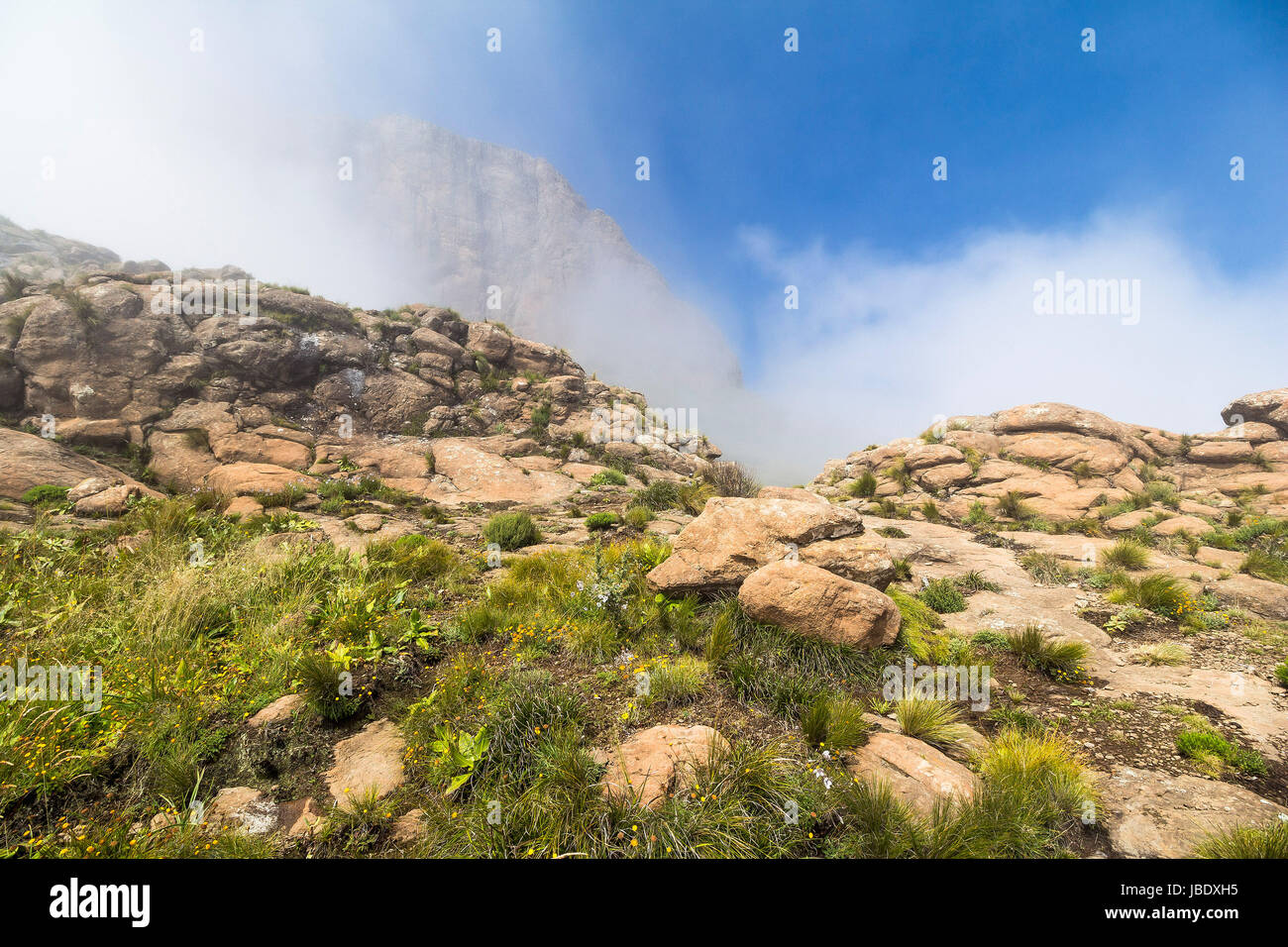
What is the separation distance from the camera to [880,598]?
18.0 ft

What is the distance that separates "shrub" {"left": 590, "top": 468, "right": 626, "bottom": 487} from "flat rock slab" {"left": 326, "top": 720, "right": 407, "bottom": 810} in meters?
13.8

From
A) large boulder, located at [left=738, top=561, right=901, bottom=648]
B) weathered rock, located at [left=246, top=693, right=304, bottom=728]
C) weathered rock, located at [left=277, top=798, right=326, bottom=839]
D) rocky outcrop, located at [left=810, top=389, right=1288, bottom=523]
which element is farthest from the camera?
rocky outcrop, located at [left=810, top=389, right=1288, bottom=523]

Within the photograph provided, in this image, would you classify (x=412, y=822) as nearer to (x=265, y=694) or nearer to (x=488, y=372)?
(x=265, y=694)

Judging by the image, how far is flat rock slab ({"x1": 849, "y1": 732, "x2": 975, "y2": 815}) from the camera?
11.1ft

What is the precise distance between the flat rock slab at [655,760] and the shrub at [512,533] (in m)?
6.54

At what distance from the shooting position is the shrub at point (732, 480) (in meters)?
12.9

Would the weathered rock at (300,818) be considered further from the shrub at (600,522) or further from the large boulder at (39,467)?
the large boulder at (39,467)

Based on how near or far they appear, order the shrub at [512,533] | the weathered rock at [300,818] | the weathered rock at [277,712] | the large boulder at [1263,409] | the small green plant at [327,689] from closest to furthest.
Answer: the weathered rock at [300,818] < the weathered rock at [277,712] < the small green plant at [327,689] < the shrub at [512,533] < the large boulder at [1263,409]

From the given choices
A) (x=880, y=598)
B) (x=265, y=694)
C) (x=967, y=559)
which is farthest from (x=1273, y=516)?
(x=265, y=694)

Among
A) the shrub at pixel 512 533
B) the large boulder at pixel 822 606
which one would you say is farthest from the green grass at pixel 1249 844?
the shrub at pixel 512 533

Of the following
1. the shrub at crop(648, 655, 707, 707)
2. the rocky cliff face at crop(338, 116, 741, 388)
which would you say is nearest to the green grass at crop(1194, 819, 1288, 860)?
the shrub at crop(648, 655, 707, 707)

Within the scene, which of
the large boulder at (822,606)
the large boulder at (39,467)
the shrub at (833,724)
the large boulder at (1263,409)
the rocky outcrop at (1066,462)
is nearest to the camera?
the shrub at (833,724)

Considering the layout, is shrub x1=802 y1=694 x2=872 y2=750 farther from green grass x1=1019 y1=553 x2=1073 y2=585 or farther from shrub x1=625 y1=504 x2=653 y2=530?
green grass x1=1019 y1=553 x2=1073 y2=585

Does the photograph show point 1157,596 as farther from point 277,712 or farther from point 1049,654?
point 277,712
